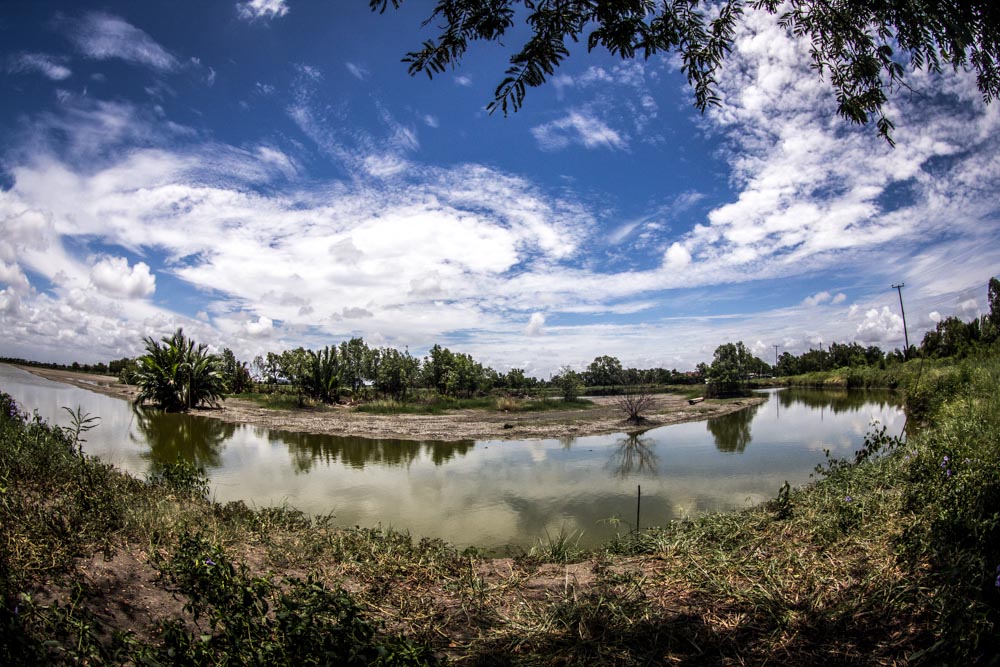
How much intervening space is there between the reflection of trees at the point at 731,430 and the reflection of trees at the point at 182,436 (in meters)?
14.9

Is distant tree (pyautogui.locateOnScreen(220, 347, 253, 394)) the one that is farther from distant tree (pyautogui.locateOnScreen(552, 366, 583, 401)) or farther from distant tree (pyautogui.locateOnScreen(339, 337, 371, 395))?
distant tree (pyautogui.locateOnScreen(552, 366, 583, 401))

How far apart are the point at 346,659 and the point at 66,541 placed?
2.65 m

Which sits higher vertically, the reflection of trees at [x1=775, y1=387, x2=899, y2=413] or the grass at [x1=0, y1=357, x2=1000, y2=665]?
the grass at [x1=0, y1=357, x2=1000, y2=665]

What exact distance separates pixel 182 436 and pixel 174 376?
1126 cm

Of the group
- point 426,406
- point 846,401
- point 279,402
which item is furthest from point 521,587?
point 846,401

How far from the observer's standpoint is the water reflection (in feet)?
34.4

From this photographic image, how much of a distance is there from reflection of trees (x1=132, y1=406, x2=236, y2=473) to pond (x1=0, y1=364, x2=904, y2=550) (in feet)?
0.18

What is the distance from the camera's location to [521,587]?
3.35 m

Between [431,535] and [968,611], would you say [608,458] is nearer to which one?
[431,535]

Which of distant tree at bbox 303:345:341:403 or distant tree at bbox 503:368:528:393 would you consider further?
distant tree at bbox 503:368:528:393

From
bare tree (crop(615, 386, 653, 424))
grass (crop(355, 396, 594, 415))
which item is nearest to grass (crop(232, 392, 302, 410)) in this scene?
grass (crop(355, 396, 594, 415))

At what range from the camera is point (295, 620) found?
170 cm

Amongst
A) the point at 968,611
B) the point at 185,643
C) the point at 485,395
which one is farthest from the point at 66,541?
the point at 485,395

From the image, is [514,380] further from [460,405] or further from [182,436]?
[182,436]
